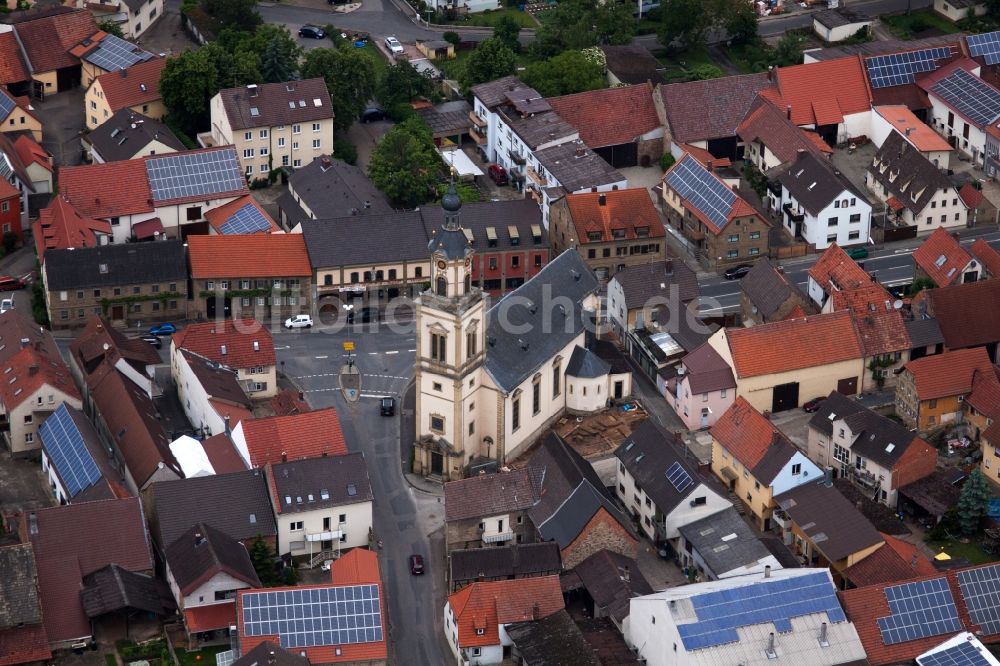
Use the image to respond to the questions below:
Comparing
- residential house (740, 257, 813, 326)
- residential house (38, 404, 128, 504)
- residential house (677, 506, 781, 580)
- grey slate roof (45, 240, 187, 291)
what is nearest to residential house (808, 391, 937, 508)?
residential house (677, 506, 781, 580)

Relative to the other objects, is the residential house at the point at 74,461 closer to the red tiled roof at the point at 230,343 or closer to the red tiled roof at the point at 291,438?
the red tiled roof at the point at 291,438

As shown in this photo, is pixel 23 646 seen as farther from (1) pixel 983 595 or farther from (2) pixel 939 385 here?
(2) pixel 939 385

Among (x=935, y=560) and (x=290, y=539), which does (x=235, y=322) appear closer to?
(x=290, y=539)

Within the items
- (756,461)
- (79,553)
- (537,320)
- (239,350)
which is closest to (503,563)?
(756,461)

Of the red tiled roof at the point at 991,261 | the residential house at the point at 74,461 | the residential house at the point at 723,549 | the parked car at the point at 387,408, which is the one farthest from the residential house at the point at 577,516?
the red tiled roof at the point at 991,261

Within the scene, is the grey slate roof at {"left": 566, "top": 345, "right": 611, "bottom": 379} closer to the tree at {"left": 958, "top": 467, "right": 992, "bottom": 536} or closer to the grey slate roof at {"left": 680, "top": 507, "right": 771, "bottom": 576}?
the grey slate roof at {"left": 680, "top": 507, "right": 771, "bottom": 576}

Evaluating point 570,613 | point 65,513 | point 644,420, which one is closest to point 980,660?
point 570,613
